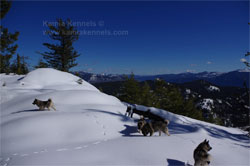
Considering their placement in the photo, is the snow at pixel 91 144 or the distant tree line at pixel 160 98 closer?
the snow at pixel 91 144

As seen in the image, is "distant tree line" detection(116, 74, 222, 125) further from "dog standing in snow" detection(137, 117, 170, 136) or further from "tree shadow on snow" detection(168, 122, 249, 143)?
"dog standing in snow" detection(137, 117, 170, 136)

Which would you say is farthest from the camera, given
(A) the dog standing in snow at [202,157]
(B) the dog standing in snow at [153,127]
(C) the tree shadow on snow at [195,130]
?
(C) the tree shadow on snow at [195,130]

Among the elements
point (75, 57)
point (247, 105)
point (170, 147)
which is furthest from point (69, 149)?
point (75, 57)

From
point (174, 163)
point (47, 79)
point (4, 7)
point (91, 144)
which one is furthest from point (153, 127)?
point (4, 7)

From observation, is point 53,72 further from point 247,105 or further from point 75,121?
point 247,105

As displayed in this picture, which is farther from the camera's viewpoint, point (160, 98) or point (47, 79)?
point (160, 98)

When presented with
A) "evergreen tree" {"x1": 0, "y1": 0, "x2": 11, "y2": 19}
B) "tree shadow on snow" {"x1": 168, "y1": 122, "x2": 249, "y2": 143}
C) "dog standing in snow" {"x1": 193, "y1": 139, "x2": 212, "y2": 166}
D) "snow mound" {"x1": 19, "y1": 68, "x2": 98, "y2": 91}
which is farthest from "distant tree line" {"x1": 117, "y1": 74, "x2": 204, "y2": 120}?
"dog standing in snow" {"x1": 193, "y1": 139, "x2": 212, "y2": 166}

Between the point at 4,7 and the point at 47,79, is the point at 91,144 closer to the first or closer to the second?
the point at 47,79

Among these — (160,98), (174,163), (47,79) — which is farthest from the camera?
(160,98)

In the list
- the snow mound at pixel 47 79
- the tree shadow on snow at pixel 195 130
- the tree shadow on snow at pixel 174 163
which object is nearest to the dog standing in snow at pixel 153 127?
the tree shadow on snow at pixel 195 130

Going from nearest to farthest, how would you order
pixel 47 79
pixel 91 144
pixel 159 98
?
pixel 91 144
pixel 47 79
pixel 159 98

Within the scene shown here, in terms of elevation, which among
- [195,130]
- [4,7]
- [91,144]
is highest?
[4,7]

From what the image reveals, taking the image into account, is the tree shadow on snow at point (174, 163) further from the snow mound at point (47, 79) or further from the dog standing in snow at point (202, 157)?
the snow mound at point (47, 79)

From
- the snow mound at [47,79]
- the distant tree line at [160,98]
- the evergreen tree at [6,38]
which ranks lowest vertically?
the distant tree line at [160,98]
